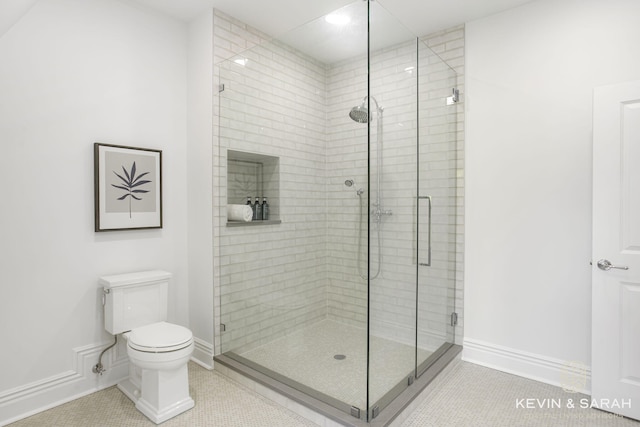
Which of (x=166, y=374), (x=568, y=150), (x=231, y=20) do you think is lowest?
(x=166, y=374)

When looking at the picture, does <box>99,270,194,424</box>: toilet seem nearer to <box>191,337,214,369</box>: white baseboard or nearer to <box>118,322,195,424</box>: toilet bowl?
<box>118,322,195,424</box>: toilet bowl

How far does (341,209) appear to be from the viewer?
2.05 metres

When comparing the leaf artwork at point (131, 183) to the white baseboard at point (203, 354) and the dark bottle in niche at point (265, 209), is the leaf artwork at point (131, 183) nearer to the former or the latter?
the dark bottle in niche at point (265, 209)

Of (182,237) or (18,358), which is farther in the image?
(182,237)

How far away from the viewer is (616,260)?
83.2 inches

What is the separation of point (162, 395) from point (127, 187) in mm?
1433

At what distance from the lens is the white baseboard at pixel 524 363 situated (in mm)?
2415

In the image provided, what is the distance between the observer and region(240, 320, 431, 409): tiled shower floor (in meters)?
1.97

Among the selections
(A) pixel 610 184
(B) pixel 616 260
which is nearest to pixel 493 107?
(A) pixel 610 184

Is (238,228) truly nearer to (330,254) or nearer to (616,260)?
(330,254)

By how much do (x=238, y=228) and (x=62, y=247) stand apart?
112 cm

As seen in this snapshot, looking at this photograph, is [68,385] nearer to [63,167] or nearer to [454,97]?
[63,167]

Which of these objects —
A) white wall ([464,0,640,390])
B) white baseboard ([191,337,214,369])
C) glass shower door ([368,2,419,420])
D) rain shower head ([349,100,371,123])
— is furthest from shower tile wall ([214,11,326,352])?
white wall ([464,0,640,390])

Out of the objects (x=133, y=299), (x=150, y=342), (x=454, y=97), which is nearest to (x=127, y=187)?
(x=133, y=299)
